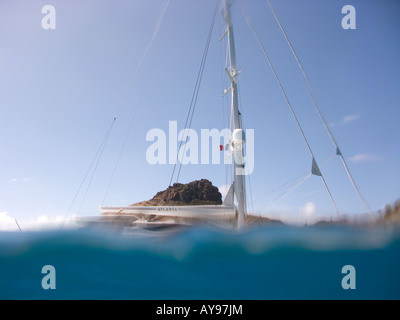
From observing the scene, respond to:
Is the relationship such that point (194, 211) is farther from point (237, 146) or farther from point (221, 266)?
point (237, 146)

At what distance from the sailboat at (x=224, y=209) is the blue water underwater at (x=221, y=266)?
1.74 ft

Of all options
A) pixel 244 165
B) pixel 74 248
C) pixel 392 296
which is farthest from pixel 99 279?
pixel 392 296

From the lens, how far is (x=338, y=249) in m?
3.96

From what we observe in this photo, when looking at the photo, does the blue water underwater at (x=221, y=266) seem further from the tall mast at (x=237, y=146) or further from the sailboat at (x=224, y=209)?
the tall mast at (x=237, y=146)

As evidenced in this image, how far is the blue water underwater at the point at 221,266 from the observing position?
360 centimetres

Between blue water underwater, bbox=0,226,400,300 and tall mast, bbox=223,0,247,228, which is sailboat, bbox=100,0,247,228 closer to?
tall mast, bbox=223,0,247,228

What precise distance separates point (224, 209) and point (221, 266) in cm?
151

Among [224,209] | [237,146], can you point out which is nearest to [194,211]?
[224,209]

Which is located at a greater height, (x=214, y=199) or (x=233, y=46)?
(x=233, y=46)

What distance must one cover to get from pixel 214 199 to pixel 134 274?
18181 millimetres

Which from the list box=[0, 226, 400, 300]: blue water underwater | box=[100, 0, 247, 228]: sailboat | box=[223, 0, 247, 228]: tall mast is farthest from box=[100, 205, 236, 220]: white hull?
box=[0, 226, 400, 300]: blue water underwater

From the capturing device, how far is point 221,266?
3799 mm
